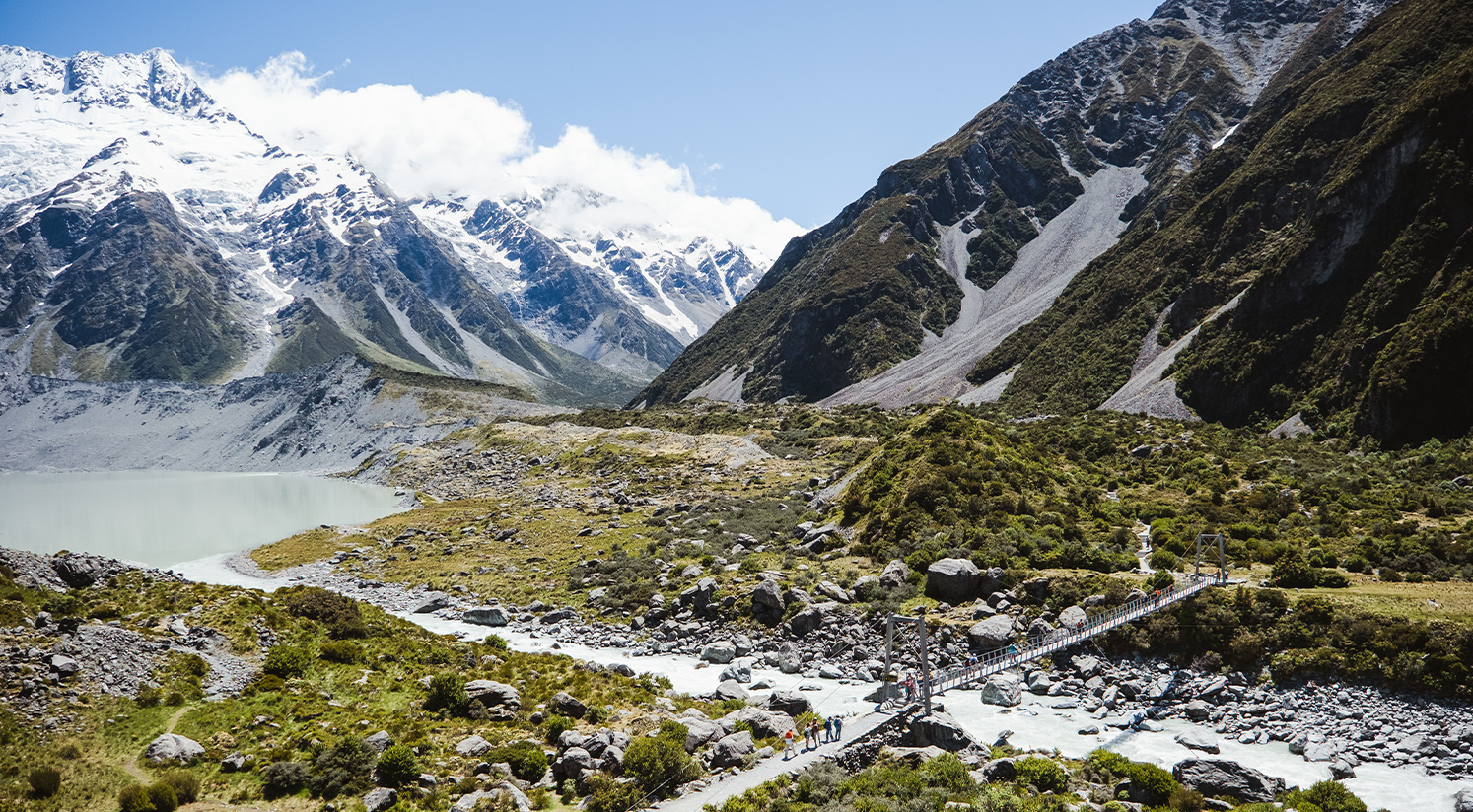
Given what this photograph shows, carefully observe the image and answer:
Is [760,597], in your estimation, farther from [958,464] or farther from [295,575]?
[295,575]

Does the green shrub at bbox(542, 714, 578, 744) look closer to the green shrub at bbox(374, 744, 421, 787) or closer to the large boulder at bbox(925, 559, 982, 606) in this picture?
the green shrub at bbox(374, 744, 421, 787)

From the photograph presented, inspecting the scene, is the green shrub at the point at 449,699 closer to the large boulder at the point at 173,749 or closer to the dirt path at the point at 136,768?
the large boulder at the point at 173,749

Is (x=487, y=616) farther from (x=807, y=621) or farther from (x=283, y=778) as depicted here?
(x=283, y=778)

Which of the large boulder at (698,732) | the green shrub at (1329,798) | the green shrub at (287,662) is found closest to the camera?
the green shrub at (1329,798)

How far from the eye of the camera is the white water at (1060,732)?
21125 millimetres

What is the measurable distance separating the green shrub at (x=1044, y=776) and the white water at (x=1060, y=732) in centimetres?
249

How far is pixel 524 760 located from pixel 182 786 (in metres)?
9.15

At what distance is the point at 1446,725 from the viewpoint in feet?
76.0

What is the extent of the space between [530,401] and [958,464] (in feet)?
522

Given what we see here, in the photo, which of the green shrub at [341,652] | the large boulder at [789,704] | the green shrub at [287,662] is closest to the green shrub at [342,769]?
the green shrub at [287,662]

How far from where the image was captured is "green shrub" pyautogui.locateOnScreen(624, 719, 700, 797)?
22200 mm

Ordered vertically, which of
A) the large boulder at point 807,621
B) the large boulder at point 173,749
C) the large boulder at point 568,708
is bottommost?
→ the large boulder at point 807,621

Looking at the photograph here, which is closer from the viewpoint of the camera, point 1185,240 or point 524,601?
point 524,601

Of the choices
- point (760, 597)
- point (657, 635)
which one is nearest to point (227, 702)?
point (657, 635)
